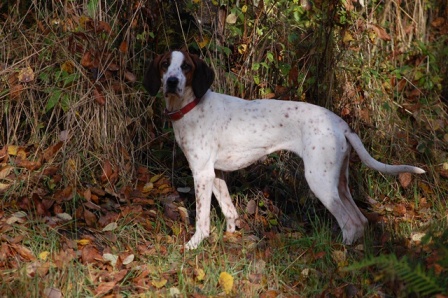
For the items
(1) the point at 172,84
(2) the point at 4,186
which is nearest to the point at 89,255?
(2) the point at 4,186

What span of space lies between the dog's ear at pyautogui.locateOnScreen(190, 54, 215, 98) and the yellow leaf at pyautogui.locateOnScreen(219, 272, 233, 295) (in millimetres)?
1421

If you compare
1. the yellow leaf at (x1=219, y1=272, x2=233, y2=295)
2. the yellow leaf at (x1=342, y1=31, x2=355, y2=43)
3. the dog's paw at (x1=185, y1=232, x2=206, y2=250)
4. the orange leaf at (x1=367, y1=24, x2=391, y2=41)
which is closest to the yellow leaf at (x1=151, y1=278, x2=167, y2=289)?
the yellow leaf at (x1=219, y1=272, x2=233, y2=295)

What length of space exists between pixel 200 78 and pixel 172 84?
0.28m

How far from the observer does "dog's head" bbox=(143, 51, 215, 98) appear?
5148mm

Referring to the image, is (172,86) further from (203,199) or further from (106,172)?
(106,172)

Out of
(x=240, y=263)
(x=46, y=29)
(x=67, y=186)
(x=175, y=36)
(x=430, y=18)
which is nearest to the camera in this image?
(x=240, y=263)

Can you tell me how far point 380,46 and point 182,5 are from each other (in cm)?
216

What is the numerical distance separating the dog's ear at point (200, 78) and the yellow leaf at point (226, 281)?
1421 millimetres

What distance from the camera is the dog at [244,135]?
518cm

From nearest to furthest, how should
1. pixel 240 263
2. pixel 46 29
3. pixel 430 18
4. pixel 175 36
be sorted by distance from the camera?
1. pixel 240 263
2. pixel 46 29
3. pixel 175 36
4. pixel 430 18

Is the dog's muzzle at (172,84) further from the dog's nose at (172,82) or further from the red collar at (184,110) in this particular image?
the red collar at (184,110)

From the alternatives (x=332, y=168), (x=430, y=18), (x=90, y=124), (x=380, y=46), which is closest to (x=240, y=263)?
(x=332, y=168)

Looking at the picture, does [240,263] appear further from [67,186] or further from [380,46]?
[380,46]

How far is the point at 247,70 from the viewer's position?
21.2ft
